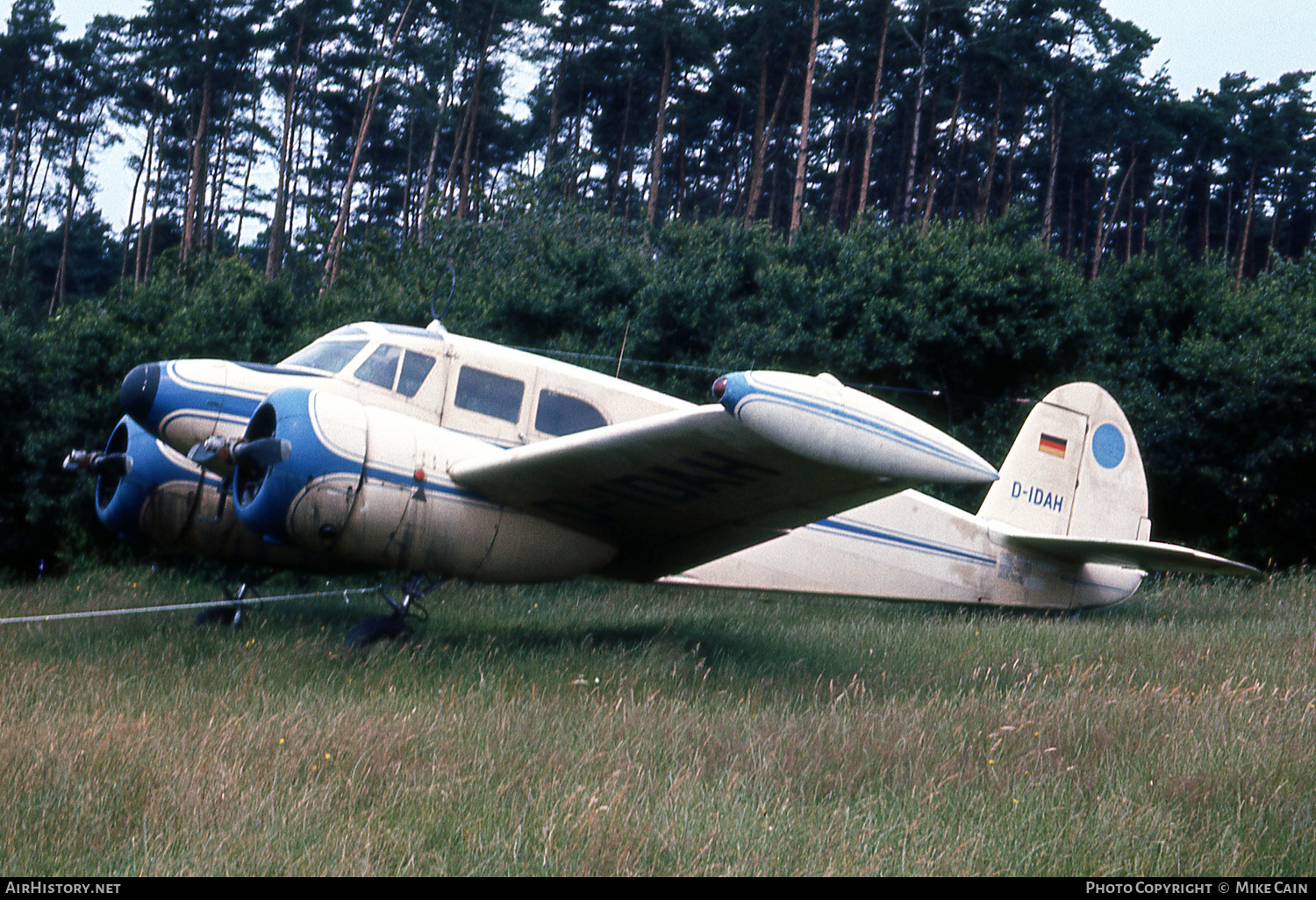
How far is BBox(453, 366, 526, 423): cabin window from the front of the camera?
7.63 meters

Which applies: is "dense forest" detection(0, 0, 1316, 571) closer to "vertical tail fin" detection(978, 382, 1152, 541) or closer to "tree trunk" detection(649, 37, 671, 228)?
"tree trunk" detection(649, 37, 671, 228)

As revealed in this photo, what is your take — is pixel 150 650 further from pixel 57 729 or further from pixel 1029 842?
pixel 1029 842

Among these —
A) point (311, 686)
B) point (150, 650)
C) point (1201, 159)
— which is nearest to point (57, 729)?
point (311, 686)

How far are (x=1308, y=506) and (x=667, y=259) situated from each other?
Answer: 35.9ft

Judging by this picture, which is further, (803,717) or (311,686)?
(311,686)

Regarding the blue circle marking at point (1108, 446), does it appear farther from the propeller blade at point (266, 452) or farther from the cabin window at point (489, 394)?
the propeller blade at point (266, 452)

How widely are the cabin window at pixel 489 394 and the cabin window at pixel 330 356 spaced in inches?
33.8

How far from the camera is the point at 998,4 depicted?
28484 millimetres

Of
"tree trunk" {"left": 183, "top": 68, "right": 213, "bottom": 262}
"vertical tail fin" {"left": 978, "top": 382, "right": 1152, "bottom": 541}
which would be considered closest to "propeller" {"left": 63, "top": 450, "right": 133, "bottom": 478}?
"vertical tail fin" {"left": 978, "top": 382, "right": 1152, "bottom": 541}

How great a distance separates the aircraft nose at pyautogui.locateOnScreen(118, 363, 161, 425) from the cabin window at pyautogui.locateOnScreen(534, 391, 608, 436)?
278 cm

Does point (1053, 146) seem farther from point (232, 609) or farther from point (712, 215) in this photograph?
point (232, 609)

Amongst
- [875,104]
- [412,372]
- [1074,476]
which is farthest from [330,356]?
[875,104]

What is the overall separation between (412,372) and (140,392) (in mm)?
1908

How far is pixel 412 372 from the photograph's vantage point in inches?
297
